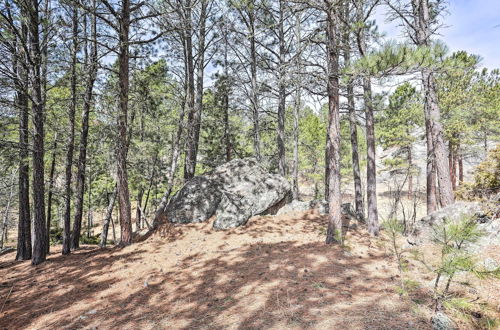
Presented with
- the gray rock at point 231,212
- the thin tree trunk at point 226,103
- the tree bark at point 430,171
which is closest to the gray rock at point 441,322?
the gray rock at point 231,212

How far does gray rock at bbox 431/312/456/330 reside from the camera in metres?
2.81

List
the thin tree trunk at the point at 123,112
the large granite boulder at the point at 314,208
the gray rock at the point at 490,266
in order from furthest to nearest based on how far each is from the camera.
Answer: the large granite boulder at the point at 314,208
the thin tree trunk at the point at 123,112
the gray rock at the point at 490,266

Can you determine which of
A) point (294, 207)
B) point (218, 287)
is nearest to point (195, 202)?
point (294, 207)

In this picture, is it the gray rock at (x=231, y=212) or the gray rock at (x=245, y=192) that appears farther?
the gray rock at (x=245, y=192)

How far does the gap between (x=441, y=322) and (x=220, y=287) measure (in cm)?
333

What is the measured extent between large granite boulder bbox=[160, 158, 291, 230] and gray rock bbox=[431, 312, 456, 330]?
20.1 ft

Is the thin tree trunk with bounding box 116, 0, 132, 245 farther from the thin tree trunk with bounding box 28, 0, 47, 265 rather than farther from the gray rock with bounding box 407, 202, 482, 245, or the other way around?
the gray rock with bounding box 407, 202, 482, 245

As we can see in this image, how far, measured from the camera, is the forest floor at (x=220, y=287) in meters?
3.45

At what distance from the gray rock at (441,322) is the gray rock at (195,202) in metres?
7.08

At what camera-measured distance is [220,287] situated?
465 cm

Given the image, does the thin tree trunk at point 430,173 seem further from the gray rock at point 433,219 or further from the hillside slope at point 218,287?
the hillside slope at point 218,287

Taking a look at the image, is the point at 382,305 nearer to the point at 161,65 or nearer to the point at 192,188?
the point at 192,188

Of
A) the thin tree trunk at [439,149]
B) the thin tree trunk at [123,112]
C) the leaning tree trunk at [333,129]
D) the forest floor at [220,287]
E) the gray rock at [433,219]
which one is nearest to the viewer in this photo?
the forest floor at [220,287]

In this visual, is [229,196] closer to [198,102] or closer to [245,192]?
[245,192]
